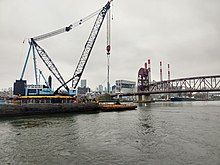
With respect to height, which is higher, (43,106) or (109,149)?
(43,106)

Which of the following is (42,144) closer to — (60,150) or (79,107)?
(60,150)

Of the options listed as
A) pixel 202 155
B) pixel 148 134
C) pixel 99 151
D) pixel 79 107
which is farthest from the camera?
pixel 79 107

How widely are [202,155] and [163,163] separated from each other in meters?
4.19

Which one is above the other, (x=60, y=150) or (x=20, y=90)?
(x=20, y=90)

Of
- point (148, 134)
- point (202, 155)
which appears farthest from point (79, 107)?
point (202, 155)

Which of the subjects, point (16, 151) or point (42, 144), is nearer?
point (16, 151)

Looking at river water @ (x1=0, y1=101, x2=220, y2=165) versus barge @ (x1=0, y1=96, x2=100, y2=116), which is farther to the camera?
barge @ (x1=0, y1=96, x2=100, y2=116)

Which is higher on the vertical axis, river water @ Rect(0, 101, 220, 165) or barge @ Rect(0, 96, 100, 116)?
barge @ Rect(0, 96, 100, 116)

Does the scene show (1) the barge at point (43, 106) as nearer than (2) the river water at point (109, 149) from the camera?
No

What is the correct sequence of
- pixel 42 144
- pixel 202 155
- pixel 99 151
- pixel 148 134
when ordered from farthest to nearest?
pixel 148 134 < pixel 42 144 < pixel 99 151 < pixel 202 155

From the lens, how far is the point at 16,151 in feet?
75.9

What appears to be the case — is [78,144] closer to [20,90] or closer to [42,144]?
[42,144]

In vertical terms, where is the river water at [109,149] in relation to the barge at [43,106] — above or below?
below

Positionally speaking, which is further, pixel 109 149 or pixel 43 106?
pixel 43 106
